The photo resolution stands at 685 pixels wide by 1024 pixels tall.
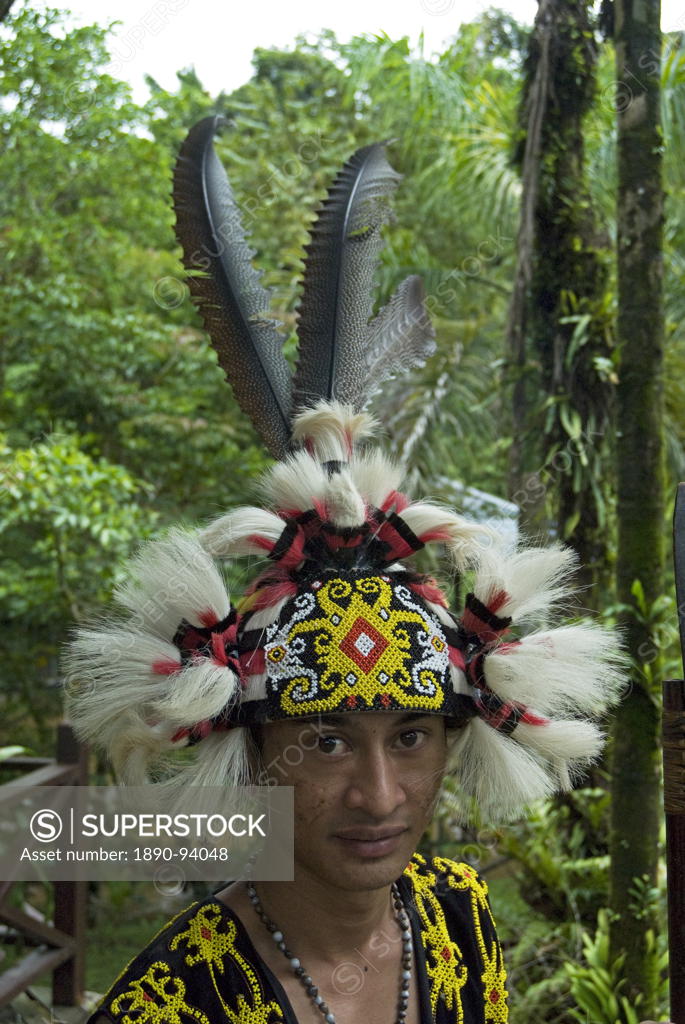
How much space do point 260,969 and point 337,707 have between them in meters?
0.45

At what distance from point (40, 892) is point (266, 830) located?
6.96 meters

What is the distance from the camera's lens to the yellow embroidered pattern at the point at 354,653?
4.75 feet

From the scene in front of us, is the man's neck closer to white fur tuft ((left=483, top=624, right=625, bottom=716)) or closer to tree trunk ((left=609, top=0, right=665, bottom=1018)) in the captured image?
white fur tuft ((left=483, top=624, right=625, bottom=716))

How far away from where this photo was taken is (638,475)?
297 centimetres

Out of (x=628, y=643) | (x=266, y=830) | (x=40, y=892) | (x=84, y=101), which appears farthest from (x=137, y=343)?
(x=266, y=830)

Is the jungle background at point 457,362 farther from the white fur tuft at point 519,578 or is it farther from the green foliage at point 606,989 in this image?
the white fur tuft at point 519,578

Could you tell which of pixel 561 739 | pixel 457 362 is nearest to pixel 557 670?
pixel 561 739

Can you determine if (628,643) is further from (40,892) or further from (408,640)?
(40,892)

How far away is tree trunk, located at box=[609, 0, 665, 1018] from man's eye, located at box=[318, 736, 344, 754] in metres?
1.72

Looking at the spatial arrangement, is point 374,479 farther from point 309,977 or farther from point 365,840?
point 309,977

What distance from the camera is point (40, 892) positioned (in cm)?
765

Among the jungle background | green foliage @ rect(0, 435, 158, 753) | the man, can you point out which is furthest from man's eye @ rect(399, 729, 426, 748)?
green foliage @ rect(0, 435, 158, 753)

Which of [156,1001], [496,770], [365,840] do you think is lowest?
[156,1001]

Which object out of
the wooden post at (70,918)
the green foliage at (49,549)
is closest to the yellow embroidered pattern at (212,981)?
the wooden post at (70,918)
